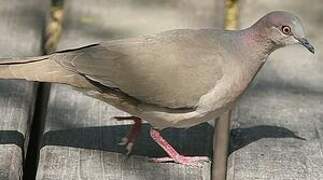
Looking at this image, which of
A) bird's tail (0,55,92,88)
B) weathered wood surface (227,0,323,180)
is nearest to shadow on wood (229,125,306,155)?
weathered wood surface (227,0,323,180)

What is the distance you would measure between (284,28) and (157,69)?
0.53 metres

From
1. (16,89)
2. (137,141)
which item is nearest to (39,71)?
(16,89)

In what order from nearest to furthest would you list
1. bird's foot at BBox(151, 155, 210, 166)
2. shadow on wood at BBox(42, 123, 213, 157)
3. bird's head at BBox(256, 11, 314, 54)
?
bird's foot at BBox(151, 155, 210, 166) → shadow on wood at BBox(42, 123, 213, 157) → bird's head at BBox(256, 11, 314, 54)

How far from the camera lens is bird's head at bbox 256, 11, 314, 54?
392cm

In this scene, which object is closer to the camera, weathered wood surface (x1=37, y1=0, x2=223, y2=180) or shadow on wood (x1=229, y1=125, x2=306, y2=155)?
weathered wood surface (x1=37, y1=0, x2=223, y2=180)

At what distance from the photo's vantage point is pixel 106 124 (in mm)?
3939

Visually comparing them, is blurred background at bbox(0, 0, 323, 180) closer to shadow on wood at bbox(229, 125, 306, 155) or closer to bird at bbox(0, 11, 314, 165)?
shadow on wood at bbox(229, 125, 306, 155)

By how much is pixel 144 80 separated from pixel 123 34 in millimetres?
640

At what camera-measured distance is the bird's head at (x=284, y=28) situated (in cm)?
392

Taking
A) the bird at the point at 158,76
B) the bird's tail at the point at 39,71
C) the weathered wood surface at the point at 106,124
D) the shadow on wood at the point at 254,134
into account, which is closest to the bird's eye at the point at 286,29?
the bird at the point at 158,76

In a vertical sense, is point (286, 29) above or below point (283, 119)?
above

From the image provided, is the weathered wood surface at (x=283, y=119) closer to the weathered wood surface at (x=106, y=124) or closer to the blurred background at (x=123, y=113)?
the blurred background at (x=123, y=113)

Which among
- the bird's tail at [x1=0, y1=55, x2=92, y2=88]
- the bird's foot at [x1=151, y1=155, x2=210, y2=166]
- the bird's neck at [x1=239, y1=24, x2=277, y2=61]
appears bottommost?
the bird's foot at [x1=151, y1=155, x2=210, y2=166]

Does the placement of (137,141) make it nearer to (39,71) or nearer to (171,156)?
(171,156)
